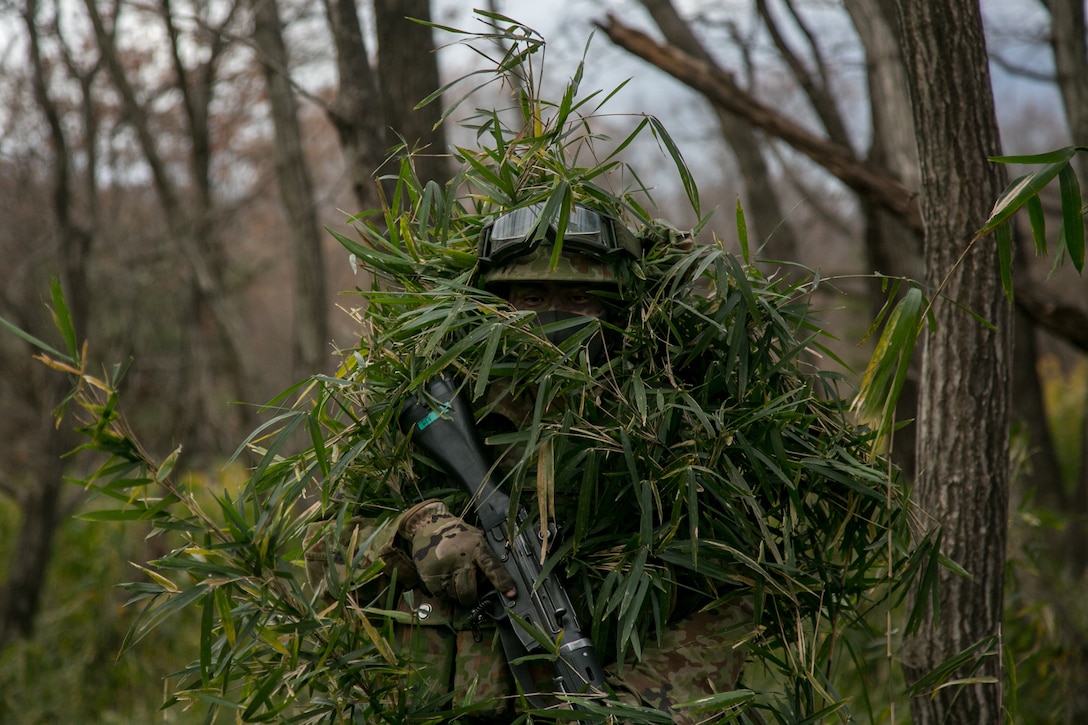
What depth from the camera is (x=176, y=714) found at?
531 cm

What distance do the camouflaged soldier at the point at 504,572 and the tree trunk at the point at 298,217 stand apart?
10.8 feet

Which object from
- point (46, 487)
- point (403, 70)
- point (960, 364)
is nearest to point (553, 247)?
point (960, 364)

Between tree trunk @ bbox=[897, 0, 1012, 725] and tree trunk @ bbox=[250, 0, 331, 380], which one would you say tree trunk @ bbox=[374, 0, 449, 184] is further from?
tree trunk @ bbox=[897, 0, 1012, 725]

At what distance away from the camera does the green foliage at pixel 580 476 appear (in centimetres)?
214

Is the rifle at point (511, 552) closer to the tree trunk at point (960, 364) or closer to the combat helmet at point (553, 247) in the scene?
the combat helmet at point (553, 247)

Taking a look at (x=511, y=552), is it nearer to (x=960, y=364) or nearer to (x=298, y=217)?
(x=960, y=364)

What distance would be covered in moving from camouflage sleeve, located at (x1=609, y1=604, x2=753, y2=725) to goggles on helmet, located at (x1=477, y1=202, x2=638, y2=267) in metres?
0.99

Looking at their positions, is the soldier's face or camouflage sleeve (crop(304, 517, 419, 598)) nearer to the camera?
camouflage sleeve (crop(304, 517, 419, 598))

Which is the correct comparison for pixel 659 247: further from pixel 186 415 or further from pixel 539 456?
pixel 186 415

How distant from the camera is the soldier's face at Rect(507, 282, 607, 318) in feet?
8.39

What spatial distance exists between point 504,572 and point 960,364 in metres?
1.50

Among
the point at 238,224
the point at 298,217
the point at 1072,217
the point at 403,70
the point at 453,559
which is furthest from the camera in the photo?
the point at 238,224

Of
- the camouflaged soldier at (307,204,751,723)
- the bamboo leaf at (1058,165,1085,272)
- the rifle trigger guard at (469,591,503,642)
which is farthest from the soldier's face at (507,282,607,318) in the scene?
the bamboo leaf at (1058,165,1085,272)

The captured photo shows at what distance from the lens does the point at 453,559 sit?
7.29 feet
